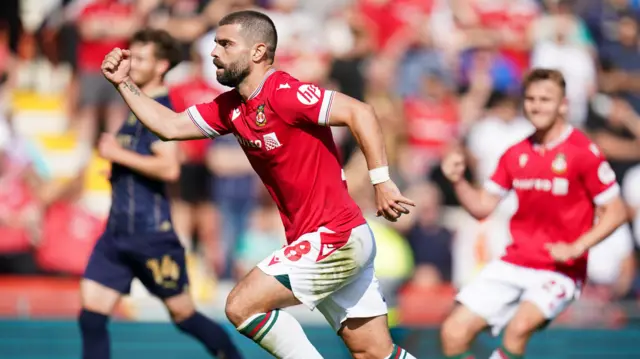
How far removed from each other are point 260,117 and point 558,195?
2.40 m

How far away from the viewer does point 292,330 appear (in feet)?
19.0

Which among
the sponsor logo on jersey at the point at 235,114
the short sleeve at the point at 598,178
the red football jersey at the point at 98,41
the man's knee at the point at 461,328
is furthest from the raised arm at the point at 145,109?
the red football jersey at the point at 98,41

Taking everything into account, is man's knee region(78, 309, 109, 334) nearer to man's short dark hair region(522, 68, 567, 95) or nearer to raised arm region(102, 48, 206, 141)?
raised arm region(102, 48, 206, 141)

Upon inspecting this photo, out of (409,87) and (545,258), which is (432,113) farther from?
(545,258)

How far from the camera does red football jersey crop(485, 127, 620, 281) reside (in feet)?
23.6

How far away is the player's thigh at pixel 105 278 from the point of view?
24.2 feet

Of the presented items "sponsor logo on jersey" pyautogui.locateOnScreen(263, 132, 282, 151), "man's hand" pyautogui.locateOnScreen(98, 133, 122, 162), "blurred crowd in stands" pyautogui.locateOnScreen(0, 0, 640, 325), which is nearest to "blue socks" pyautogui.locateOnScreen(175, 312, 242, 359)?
"man's hand" pyautogui.locateOnScreen(98, 133, 122, 162)

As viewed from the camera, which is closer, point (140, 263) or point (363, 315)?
point (363, 315)

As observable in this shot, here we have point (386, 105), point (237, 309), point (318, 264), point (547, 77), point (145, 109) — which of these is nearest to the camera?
point (237, 309)

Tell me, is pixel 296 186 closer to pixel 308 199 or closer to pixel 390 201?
pixel 308 199

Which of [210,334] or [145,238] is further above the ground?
[145,238]

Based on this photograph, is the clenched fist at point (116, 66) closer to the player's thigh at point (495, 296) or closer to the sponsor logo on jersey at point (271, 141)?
the sponsor logo on jersey at point (271, 141)

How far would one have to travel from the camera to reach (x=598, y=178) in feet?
23.5

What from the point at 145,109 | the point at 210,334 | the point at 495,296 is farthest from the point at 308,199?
the point at 210,334
